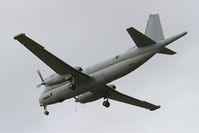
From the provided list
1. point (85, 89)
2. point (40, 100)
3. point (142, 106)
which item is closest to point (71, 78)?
point (85, 89)

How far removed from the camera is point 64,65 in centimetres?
6219

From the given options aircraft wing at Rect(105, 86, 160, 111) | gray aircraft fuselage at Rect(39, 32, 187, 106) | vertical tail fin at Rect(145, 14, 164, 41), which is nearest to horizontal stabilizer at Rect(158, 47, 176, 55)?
gray aircraft fuselage at Rect(39, 32, 187, 106)

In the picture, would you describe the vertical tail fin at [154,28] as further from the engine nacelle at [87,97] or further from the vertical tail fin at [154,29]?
the engine nacelle at [87,97]

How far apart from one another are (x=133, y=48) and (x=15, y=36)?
10903mm

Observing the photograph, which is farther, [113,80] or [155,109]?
[155,109]

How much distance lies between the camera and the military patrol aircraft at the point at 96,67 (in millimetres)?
60812

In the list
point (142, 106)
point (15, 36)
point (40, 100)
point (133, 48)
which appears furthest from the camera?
point (142, 106)

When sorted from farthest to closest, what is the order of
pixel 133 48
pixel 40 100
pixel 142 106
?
pixel 142 106 < pixel 40 100 < pixel 133 48

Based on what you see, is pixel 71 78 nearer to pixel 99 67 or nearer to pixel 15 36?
pixel 99 67

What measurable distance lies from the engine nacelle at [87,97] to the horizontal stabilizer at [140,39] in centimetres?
888

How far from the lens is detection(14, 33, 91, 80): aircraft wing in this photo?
5924 cm

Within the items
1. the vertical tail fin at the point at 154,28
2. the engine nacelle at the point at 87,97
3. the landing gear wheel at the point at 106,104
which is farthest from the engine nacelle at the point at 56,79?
the vertical tail fin at the point at 154,28

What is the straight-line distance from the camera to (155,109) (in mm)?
72375

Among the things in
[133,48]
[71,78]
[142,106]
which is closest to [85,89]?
[71,78]
